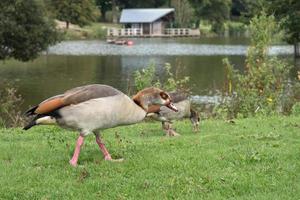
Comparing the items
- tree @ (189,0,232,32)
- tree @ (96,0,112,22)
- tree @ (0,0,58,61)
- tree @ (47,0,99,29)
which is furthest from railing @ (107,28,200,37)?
tree @ (0,0,58,61)

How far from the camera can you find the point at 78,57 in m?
56.8

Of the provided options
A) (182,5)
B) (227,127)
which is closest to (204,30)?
(182,5)

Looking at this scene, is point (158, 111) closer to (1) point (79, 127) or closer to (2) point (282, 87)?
(1) point (79, 127)

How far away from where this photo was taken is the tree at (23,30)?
1432 inches

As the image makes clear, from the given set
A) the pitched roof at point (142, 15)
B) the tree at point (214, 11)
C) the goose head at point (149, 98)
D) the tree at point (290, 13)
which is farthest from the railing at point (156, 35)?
the goose head at point (149, 98)

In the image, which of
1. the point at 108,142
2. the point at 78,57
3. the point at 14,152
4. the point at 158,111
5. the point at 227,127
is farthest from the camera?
the point at 78,57

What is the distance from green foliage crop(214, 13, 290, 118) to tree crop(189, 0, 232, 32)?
8980 centimetres

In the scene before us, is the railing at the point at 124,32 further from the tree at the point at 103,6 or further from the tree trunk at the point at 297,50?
the tree trunk at the point at 297,50

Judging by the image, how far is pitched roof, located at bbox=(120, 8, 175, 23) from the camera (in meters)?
105

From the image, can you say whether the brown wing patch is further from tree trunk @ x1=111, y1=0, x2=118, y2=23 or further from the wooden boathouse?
tree trunk @ x1=111, y1=0, x2=118, y2=23

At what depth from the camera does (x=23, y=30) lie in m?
36.5

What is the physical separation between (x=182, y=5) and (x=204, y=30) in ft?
20.9

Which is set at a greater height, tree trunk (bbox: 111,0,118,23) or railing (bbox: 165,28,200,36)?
tree trunk (bbox: 111,0,118,23)

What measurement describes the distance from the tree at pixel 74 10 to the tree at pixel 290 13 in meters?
43.7
